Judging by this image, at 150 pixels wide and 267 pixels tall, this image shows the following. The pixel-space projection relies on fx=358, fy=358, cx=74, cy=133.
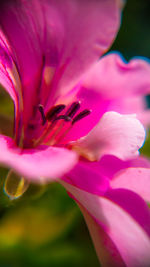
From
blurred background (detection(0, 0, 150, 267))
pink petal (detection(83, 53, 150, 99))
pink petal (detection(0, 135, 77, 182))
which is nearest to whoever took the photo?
pink petal (detection(0, 135, 77, 182))

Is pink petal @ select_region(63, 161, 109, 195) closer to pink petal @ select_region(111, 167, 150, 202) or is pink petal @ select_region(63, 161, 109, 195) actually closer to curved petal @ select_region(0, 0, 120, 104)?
pink petal @ select_region(111, 167, 150, 202)

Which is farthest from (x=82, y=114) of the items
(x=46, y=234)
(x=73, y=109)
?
(x=46, y=234)

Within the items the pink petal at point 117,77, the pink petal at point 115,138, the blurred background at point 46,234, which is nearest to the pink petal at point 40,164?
Answer: the pink petal at point 115,138

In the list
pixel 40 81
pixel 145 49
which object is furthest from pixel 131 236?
pixel 145 49

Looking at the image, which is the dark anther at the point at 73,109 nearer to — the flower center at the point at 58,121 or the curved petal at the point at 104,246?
the flower center at the point at 58,121

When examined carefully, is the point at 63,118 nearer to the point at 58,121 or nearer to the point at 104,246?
the point at 58,121

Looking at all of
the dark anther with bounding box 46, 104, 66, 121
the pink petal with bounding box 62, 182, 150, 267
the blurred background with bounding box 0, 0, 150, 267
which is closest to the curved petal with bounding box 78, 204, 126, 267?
the pink petal with bounding box 62, 182, 150, 267
